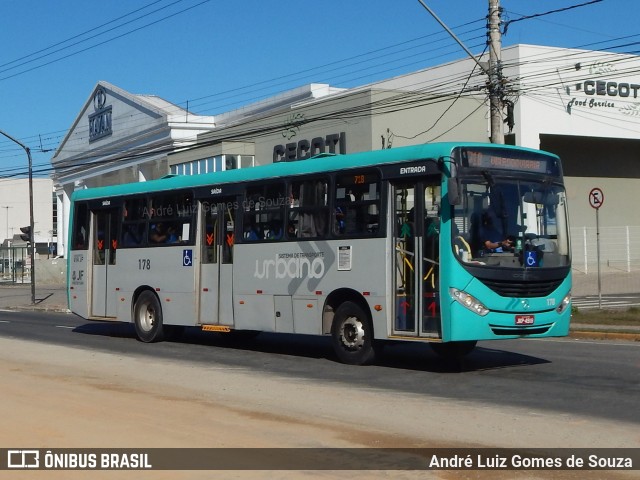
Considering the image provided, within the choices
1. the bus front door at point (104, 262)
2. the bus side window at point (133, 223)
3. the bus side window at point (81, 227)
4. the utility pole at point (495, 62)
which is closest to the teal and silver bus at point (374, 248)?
the bus side window at point (133, 223)

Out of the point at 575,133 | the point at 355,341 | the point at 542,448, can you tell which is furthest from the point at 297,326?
the point at 575,133

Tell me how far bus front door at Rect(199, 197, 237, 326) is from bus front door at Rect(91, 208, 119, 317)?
338cm

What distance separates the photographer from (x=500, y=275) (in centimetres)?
1394

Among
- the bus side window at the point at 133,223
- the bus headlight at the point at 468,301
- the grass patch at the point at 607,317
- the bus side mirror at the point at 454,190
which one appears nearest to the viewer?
the bus side mirror at the point at 454,190

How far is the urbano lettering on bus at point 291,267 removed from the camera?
16094 millimetres

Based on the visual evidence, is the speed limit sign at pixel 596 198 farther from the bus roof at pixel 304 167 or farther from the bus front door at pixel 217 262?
the bus front door at pixel 217 262

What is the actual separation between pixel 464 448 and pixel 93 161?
2282 inches

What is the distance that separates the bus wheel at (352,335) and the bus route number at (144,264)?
19.3 ft

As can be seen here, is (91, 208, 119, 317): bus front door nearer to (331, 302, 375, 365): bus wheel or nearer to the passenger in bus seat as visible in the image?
the passenger in bus seat

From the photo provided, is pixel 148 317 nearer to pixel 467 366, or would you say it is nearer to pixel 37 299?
pixel 467 366

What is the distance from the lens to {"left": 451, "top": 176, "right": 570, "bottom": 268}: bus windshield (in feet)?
45.6

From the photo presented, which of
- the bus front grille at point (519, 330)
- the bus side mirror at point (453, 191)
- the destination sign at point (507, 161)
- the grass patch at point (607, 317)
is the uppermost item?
the destination sign at point (507, 161)

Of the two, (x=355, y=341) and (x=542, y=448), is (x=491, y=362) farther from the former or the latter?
(x=542, y=448)

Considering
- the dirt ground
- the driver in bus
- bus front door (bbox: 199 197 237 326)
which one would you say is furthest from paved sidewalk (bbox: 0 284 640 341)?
the dirt ground
